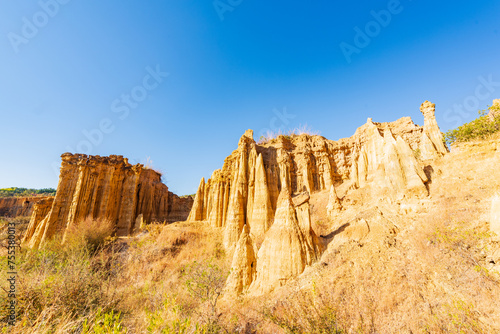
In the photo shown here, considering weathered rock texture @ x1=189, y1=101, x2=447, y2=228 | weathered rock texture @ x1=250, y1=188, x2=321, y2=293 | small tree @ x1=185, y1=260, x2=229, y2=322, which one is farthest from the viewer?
weathered rock texture @ x1=189, y1=101, x2=447, y2=228

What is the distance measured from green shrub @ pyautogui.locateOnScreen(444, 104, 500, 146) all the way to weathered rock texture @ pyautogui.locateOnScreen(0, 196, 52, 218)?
244 ft

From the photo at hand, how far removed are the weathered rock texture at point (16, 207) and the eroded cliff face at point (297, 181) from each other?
154ft

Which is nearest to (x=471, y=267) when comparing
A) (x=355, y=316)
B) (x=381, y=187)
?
(x=355, y=316)

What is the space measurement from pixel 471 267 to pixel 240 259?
31.4 feet

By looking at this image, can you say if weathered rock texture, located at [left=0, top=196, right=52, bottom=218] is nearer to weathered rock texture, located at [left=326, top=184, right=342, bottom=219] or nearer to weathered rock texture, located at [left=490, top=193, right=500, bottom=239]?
weathered rock texture, located at [left=326, top=184, right=342, bottom=219]

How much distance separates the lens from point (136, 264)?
17734mm

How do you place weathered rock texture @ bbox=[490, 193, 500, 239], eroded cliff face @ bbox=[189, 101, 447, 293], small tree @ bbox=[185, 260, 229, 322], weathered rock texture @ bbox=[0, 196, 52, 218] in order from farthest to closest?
1. weathered rock texture @ bbox=[0, 196, 52, 218]
2. eroded cliff face @ bbox=[189, 101, 447, 293]
3. small tree @ bbox=[185, 260, 229, 322]
4. weathered rock texture @ bbox=[490, 193, 500, 239]

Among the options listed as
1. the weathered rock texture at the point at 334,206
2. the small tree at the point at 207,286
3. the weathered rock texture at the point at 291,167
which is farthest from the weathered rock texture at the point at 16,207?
the weathered rock texture at the point at 334,206

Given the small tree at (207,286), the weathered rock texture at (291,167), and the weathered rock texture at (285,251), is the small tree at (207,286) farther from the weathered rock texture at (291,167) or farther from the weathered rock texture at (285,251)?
the weathered rock texture at (291,167)

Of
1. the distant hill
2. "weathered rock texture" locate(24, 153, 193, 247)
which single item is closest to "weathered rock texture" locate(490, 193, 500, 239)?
"weathered rock texture" locate(24, 153, 193, 247)

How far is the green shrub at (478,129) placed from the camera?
15.9m

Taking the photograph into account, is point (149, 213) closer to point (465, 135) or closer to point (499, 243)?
point (499, 243)

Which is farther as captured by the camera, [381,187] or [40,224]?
[40,224]

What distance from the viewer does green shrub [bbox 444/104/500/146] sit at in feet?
52.1
